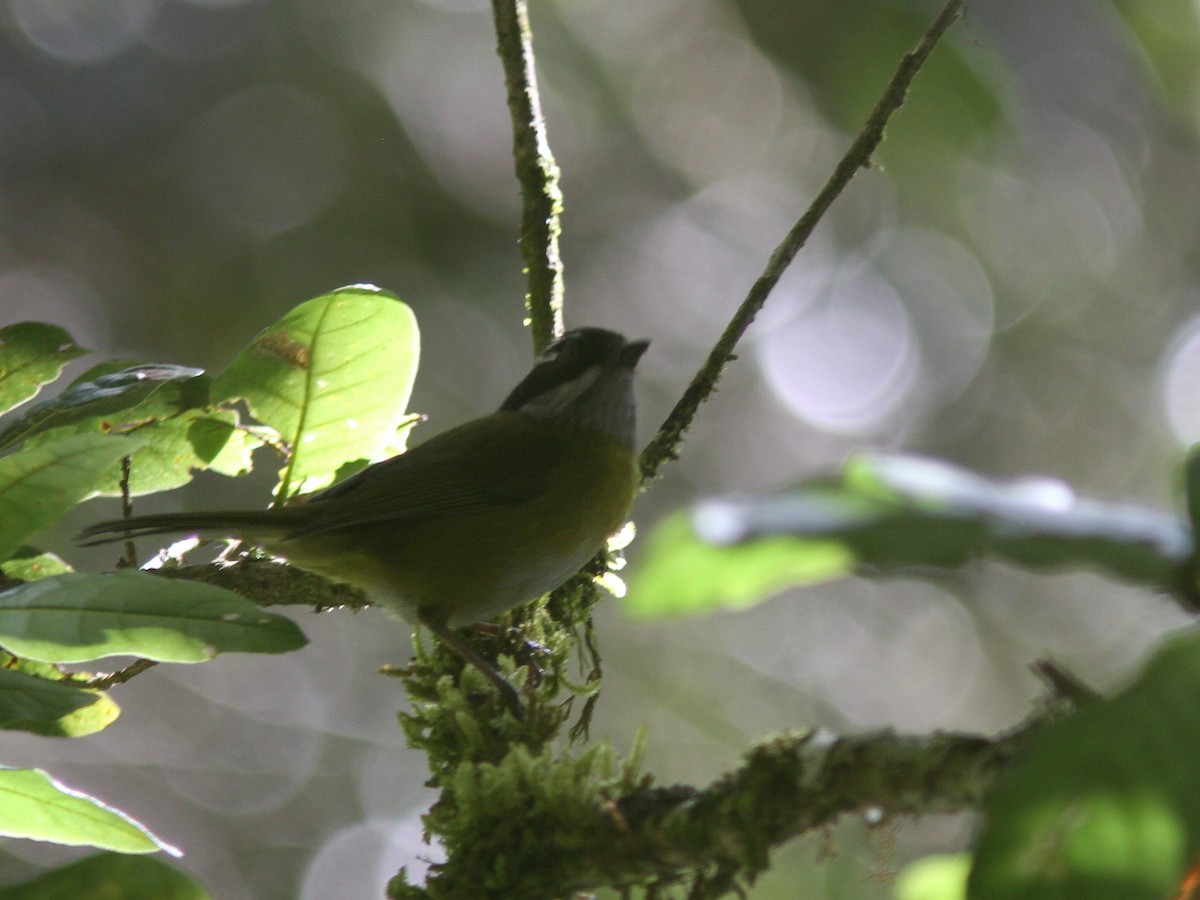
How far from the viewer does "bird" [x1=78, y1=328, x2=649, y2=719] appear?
3020mm

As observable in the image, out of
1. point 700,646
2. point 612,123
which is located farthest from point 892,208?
point 700,646

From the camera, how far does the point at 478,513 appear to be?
3.44 metres

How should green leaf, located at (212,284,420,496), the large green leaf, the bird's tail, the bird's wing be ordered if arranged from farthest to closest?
the bird's wing < the bird's tail < green leaf, located at (212,284,420,496) < the large green leaf

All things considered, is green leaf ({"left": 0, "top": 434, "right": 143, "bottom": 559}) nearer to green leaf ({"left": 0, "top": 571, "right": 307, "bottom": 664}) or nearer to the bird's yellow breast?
green leaf ({"left": 0, "top": 571, "right": 307, "bottom": 664})

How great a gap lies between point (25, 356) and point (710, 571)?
209 cm

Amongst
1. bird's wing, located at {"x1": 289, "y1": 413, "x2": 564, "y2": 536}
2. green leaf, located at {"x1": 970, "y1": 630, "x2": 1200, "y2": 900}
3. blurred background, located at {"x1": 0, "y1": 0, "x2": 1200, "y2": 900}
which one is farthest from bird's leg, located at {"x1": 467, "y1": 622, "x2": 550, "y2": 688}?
blurred background, located at {"x1": 0, "y1": 0, "x2": 1200, "y2": 900}

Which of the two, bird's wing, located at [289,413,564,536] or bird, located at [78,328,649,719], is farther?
bird's wing, located at [289,413,564,536]

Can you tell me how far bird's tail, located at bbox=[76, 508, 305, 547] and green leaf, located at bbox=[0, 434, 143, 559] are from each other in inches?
34.2

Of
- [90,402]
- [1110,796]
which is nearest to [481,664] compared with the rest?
[90,402]

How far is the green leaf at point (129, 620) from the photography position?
1790mm

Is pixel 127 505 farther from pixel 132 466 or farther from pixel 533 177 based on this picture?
pixel 533 177

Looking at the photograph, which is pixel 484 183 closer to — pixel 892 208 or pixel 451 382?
pixel 451 382

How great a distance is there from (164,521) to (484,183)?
6.80 metres

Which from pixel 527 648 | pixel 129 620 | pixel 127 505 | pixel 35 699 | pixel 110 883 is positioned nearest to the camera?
pixel 110 883
